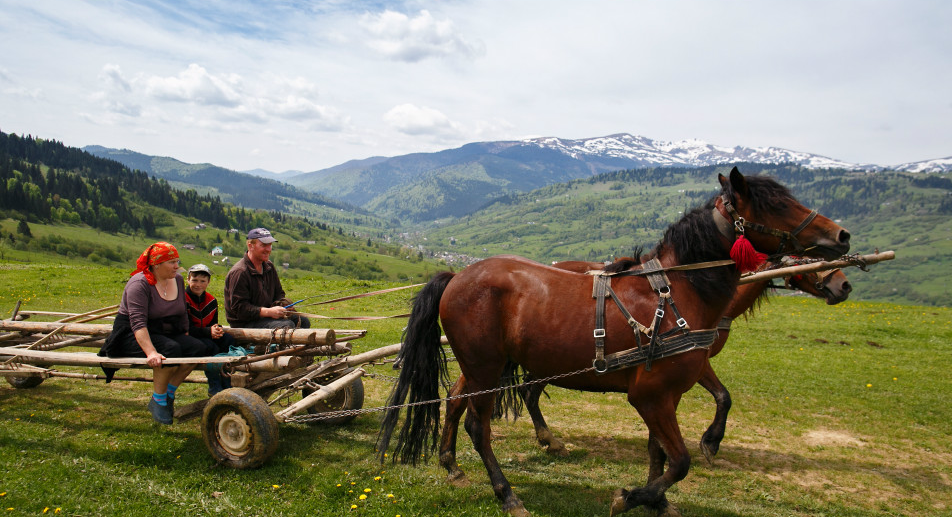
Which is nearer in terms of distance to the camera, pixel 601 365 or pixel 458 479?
pixel 601 365

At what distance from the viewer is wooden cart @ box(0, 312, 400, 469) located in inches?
226

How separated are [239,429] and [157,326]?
1865 millimetres

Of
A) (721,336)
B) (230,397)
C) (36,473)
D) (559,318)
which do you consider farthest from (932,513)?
(36,473)

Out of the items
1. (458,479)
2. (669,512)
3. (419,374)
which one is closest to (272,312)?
(419,374)

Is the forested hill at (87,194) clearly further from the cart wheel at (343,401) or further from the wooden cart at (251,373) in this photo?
the cart wheel at (343,401)

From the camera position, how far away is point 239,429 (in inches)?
230

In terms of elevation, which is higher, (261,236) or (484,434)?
(261,236)

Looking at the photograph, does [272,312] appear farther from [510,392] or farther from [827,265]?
[827,265]

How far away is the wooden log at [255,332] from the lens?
6.34 metres

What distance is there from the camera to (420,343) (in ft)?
20.1

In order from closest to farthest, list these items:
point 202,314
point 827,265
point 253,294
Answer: point 827,265
point 202,314
point 253,294

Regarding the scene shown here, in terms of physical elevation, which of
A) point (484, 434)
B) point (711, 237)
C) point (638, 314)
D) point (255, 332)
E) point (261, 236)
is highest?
point (711, 237)

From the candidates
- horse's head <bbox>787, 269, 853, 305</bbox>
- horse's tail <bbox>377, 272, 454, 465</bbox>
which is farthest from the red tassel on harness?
horse's head <bbox>787, 269, 853, 305</bbox>

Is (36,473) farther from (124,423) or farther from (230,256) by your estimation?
(230,256)
